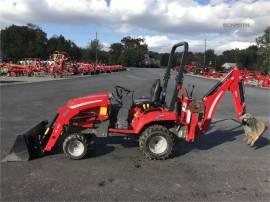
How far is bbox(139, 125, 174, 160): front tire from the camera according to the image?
22.4 feet

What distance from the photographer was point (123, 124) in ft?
23.8

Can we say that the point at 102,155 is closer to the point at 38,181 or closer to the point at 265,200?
the point at 38,181

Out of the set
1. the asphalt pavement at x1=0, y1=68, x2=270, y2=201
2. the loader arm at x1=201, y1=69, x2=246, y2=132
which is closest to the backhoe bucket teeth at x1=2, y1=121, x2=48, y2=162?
the asphalt pavement at x1=0, y1=68, x2=270, y2=201

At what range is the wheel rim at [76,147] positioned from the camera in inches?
270

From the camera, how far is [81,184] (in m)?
5.61

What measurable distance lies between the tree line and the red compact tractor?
191ft

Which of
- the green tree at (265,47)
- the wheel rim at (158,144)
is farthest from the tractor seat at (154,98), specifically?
the green tree at (265,47)

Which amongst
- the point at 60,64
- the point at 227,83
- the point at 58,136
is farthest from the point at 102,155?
the point at 60,64

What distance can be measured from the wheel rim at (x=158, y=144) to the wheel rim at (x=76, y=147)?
1202 mm

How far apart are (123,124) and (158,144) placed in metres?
0.77

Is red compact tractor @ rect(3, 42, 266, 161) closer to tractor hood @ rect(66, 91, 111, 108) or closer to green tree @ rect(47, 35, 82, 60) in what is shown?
tractor hood @ rect(66, 91, 111, 108)

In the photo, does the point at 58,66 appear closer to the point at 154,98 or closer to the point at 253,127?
the point at 154,98

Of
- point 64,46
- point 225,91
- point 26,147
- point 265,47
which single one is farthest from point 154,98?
point 64,46

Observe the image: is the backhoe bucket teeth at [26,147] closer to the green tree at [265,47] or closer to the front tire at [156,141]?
the front tire at [156,141]
